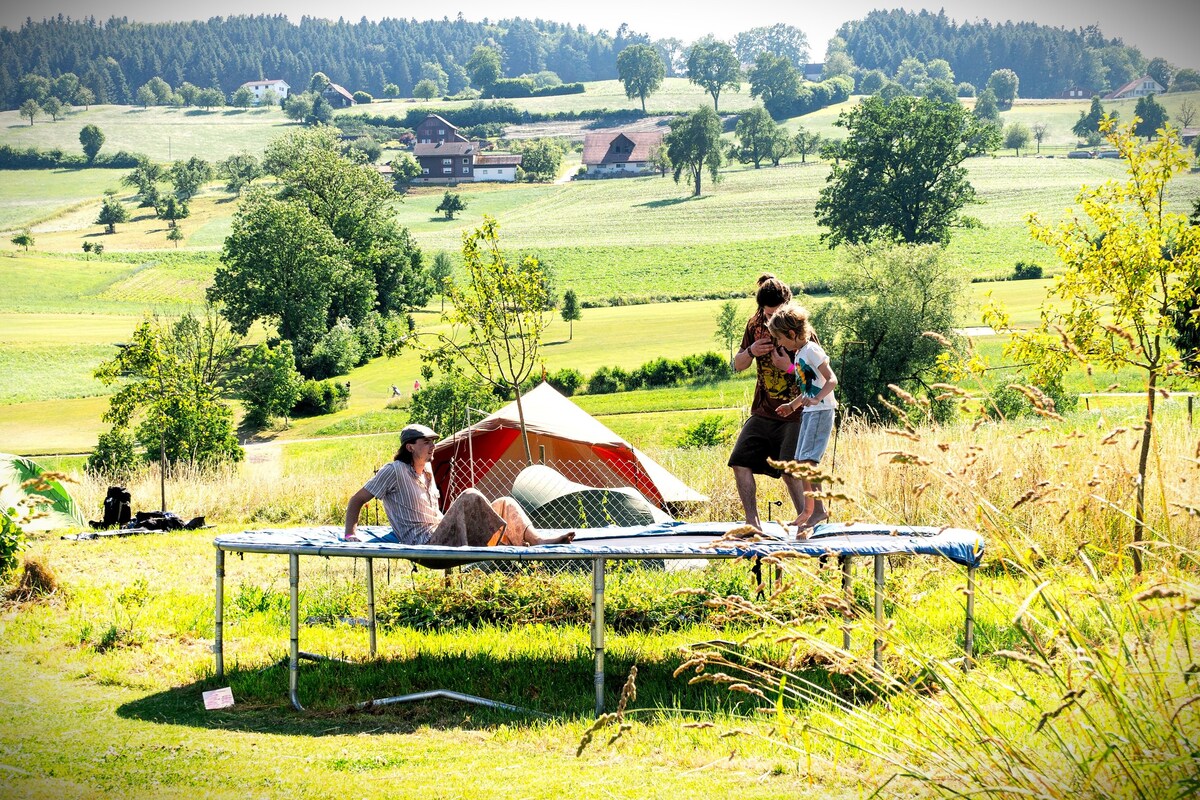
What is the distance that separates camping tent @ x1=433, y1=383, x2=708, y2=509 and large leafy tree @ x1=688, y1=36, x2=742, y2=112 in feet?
473

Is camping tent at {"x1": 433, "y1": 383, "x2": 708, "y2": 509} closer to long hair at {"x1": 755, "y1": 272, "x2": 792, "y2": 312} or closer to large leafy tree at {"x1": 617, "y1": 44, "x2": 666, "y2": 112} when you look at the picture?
long hair at {"x1": 755, "y1": 272, "x2": 792, "y2": 312}

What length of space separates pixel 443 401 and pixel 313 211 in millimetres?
32575

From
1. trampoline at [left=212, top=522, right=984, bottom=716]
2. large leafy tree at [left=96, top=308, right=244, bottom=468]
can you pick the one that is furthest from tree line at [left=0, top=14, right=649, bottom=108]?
trampoline at [left=212, top=522, right=984, bottom=716]

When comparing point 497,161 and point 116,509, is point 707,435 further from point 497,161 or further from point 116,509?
point 497,161

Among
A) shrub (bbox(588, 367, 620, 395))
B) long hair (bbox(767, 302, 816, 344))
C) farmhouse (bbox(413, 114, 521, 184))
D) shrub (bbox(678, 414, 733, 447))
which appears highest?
farmhouse (bbox(413, 114, 521, 184))

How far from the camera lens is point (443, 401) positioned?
26.8 meters

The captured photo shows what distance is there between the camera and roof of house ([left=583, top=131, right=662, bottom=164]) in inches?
4651

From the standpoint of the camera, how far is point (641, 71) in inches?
6093

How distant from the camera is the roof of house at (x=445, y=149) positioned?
11706 cm

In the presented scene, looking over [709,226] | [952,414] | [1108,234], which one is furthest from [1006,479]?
[709,226]

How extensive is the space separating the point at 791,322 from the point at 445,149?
115430 mm

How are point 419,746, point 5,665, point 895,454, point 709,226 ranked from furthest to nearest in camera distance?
1. point 709,226
2. point 5,665
3. point 419,746
4. point 895,454

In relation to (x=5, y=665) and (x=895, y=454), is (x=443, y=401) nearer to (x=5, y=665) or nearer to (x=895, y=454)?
(x=5, y=665)

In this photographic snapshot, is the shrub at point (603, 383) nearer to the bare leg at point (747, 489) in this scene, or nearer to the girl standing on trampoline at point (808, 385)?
the bare leg at point (747, 489)
